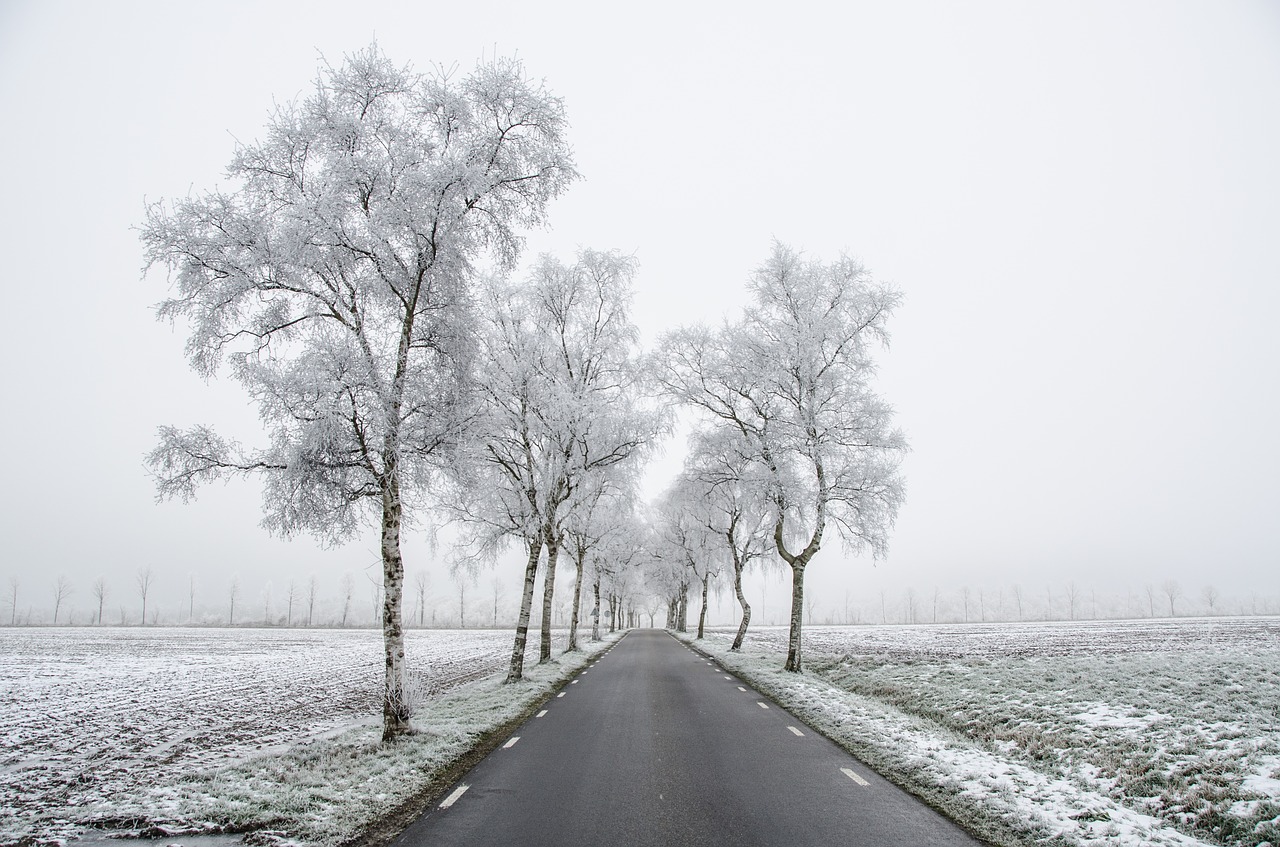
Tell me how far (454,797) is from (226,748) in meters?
6.98

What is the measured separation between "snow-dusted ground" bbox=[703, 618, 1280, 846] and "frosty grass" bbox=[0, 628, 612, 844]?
6.88 meters

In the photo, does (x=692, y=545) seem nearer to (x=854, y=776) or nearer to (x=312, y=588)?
(x=854, y=776)

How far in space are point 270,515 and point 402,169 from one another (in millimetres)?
6471

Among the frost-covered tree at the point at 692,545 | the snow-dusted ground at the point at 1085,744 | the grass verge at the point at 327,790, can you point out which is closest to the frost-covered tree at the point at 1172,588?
the frost-covered tree at the point at 692,545

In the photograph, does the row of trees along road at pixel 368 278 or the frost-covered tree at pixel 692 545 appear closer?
the row of trees along road at pixel 368 278

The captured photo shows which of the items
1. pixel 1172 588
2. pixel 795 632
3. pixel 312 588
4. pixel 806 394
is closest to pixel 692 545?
pixel 795 632

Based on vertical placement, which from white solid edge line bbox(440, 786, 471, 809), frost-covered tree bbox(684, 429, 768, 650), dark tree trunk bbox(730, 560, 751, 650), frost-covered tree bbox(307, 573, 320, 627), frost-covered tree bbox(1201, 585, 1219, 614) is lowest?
frost-covered tree bbox(1201, 585, 1219, 614)

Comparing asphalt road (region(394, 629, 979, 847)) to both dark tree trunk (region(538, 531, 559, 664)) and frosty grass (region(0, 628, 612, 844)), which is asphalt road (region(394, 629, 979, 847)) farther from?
dark tree trunk (region(538, 531, 559, 664))

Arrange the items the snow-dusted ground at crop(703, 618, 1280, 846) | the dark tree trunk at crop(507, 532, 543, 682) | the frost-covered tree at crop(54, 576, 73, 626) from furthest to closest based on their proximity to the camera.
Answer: the frost-covered tree at crop(54, 576, 73, 626), the dark tree trunk at crop(507, 532, 543, 682), the snow-dusted ground at crop(703, 618, 1280, 846)

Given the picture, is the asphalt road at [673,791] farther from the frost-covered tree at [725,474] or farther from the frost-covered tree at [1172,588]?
the frost-covered tree at [1172,588]

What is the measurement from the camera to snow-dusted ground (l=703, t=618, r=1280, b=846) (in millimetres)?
6254

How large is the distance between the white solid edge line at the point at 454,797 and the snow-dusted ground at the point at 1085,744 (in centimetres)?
569

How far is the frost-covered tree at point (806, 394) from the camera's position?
65.8ft

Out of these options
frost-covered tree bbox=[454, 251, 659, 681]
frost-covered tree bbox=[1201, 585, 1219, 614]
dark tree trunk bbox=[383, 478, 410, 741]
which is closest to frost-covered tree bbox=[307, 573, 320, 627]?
frost-covered tree bbox=[454, 251, 659, 681]
